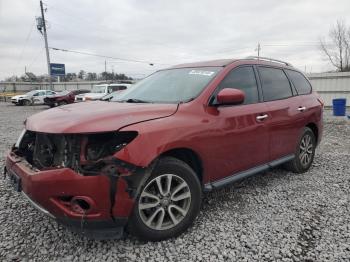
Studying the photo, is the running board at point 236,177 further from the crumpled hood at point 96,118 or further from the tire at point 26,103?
the tire at point 26,103

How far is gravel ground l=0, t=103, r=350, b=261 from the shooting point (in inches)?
103

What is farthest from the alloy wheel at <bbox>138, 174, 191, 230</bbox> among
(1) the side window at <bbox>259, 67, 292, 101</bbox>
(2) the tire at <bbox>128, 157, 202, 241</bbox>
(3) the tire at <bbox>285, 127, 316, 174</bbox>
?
(3) the tire at <bbox>285, 127, 316, 174</bbox>

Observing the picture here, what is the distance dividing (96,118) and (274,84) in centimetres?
279

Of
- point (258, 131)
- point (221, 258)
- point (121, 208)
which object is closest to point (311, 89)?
point (258, 131)

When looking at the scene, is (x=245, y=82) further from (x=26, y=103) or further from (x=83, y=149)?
(x=26, y=103)

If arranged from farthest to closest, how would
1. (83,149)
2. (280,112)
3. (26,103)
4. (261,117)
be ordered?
(26,103)
(280,112)
(261,117)
(83,149)

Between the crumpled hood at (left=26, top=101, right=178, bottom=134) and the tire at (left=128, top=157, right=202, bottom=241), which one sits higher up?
the crumpled hood at (left=26, top=101, right=178, bottom=134)

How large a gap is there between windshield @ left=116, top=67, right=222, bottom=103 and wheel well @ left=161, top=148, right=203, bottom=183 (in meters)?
0.58

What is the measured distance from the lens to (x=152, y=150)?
254 centimetres

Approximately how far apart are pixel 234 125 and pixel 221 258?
1.40 meters

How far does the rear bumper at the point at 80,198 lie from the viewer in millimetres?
2330

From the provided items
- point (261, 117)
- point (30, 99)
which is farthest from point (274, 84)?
point (30, 99)

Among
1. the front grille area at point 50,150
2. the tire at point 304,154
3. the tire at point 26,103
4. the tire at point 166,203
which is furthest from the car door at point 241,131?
the tire at point 26,103

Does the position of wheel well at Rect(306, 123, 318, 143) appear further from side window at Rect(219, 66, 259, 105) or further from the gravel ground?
side window at Rect(219, 66, 259, 105)
